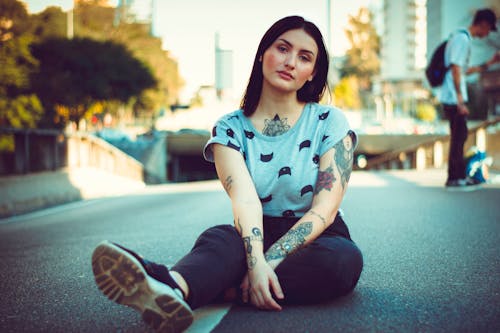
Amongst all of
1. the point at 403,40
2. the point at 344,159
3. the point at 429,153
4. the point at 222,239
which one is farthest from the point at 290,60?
the point at 403,40

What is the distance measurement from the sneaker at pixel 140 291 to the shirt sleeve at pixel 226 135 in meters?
0.95

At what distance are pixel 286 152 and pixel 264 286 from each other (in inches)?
30.3

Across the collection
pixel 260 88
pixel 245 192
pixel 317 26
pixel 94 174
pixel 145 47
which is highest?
pixel 145 47

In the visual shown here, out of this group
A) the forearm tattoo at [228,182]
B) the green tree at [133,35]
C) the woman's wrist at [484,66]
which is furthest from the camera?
the green tree at [133,35]

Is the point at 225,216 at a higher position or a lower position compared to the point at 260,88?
lower

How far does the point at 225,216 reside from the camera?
691 cm

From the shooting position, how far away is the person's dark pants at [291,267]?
2.39 metres

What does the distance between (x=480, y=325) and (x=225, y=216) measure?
15.7 feet

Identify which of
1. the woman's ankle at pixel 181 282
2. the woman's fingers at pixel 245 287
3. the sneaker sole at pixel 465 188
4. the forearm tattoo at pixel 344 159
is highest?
the forearm tattoo at pixel 344 159

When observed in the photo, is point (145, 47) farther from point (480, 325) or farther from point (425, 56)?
point (425, 56)

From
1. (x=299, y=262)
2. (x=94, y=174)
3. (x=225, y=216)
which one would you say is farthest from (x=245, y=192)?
(x=94, y=174)

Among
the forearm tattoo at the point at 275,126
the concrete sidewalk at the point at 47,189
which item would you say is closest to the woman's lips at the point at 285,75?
the forearm tattoo at the point at 275,126

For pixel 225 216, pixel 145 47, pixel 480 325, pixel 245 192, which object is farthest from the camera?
pixel 145 47

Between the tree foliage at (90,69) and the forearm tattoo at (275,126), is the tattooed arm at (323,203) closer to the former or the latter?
the forearm tattoo at (275,126)
